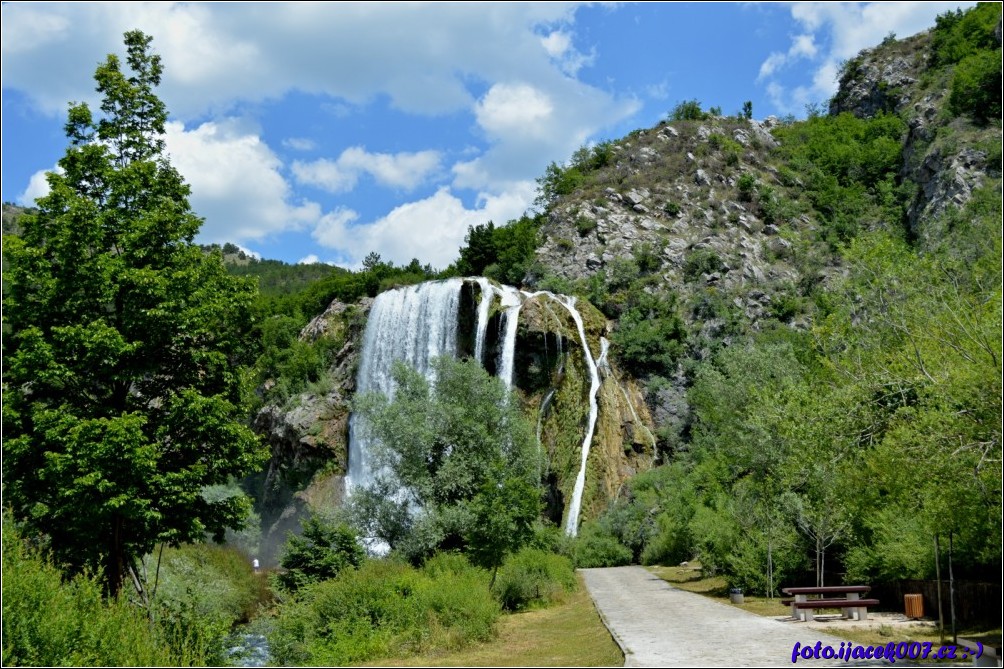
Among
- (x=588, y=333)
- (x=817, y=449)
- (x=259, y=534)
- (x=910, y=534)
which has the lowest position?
(x=259, y=534)

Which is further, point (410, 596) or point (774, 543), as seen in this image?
point (774, 543)

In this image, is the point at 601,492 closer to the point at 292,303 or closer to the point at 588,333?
the point at 588,333

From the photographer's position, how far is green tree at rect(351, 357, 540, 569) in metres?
23.3

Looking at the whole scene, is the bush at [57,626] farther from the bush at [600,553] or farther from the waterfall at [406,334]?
the waterfall at [406,334]

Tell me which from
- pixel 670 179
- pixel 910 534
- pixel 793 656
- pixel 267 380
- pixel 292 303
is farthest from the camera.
A: pixel 670 179

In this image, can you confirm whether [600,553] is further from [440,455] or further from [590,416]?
[440,455]

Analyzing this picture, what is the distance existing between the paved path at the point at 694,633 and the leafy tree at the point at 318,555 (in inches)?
265

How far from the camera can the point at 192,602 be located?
1647cm

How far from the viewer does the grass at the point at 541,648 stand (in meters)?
12.7

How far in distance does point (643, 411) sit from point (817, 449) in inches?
1232

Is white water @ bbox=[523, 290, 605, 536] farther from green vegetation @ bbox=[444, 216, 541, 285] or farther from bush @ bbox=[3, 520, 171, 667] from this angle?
bush @ bbox=[3, 520, 171, 667]

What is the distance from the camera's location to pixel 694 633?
14211 mm

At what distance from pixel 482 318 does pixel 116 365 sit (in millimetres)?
27879

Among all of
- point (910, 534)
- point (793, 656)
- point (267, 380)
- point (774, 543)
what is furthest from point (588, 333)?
point (793, 656)
